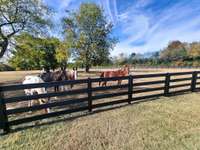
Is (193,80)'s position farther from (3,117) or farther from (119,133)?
(3,117)

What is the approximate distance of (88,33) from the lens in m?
26.6

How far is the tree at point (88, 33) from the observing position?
26438 mm

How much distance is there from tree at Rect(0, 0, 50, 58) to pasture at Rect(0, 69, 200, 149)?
27.7ft

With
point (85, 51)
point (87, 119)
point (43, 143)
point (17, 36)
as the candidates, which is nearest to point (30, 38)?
point (17, 36)

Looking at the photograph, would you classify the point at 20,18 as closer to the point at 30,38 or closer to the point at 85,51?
the point at 30,38

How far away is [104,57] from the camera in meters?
28.0

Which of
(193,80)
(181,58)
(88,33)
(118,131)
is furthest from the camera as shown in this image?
(181,58)

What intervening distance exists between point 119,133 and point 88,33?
Result: 24018 millimetres

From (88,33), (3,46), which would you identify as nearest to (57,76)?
(3,46)

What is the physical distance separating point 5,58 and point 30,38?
9.36ft

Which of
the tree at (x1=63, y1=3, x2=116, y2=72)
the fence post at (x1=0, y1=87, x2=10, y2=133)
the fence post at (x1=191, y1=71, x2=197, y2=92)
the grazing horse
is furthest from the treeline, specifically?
the fence post at (x1=0, y1=87, x2=10, y2=133)

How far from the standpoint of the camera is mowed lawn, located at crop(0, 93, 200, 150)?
356 cm

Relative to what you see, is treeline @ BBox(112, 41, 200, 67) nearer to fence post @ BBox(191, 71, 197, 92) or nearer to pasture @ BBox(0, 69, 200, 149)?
fence post @ BBox(191, 71, 197, 92)

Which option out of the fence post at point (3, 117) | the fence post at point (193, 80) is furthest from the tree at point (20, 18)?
the fence post at point (193, 80)
